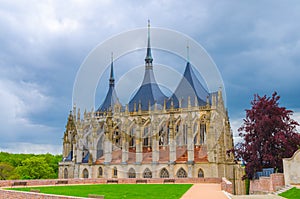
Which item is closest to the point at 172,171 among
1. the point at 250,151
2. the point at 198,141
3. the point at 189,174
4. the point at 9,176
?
the point at 189,174

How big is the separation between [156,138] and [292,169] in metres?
22.0

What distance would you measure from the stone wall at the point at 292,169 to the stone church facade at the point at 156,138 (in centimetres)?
1746

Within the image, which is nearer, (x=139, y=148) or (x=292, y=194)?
(x=292, y=194)

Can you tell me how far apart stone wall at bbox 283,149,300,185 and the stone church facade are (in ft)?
57.3

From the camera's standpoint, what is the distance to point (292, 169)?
60.0 ft

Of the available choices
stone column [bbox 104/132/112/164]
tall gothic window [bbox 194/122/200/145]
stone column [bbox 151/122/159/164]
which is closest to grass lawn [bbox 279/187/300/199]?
stone column [bbox 151/122/159/164]

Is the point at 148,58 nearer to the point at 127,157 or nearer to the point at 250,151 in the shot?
the point at 127,157

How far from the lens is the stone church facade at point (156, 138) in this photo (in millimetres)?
37531

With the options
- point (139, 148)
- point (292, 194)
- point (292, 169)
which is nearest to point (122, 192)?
point (292, 194)

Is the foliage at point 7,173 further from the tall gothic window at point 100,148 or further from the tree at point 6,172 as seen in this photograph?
the tall gothic window at point 100,148

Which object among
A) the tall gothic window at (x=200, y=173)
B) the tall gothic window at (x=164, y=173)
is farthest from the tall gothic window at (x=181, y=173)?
the tall gothic window at (x=200, y=173)

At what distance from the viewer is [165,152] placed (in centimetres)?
4097

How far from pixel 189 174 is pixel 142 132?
30.1ft

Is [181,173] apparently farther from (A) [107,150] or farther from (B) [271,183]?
(B) [271,183]
